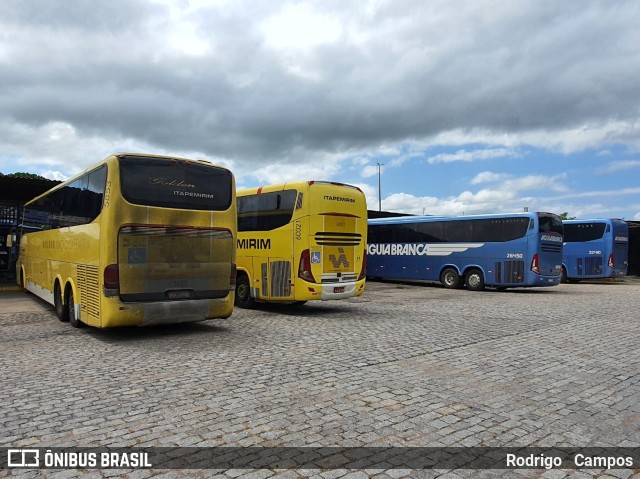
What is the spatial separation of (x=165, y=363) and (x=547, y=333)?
6902mm

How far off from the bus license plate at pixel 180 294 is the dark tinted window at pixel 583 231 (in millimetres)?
24302

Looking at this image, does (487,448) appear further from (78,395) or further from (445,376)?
(78,395)

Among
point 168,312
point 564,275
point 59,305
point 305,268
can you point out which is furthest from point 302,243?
point 564,275

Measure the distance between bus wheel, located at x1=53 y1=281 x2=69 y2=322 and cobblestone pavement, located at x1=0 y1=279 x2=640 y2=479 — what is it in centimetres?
41

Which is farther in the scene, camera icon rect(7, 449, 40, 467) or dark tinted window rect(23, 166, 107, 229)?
dark tinted window rect(23, 166, 107, 229)

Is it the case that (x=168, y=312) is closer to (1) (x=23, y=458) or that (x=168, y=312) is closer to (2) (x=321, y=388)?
(2) (x=321, y=388)

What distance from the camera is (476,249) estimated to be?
2161 centimetres

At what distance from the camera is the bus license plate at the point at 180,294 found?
342 inches

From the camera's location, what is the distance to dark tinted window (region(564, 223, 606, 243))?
87.1 ft

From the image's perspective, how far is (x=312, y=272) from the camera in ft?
40.3

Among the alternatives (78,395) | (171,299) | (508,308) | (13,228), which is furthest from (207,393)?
(13,228)

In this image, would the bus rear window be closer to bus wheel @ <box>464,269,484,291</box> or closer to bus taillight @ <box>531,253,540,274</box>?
bus taillight @ <box>531,253,540,274</box>

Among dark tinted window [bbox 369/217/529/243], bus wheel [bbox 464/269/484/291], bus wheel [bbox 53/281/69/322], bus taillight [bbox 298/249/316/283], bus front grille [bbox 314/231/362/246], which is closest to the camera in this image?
bus wheel [bbox 53/281/69/322]

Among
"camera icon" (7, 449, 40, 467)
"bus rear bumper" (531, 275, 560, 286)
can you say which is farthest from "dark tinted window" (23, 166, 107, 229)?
"bus rear bumper" (531, 275, 560, 286)
